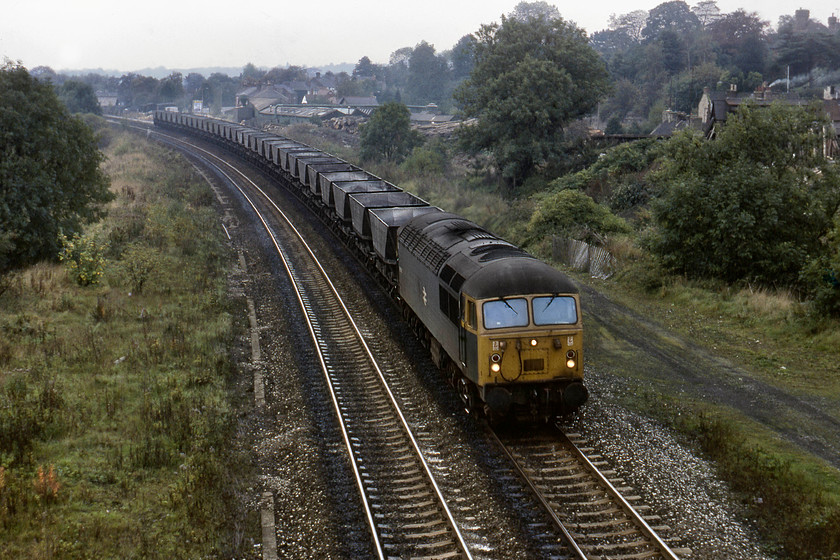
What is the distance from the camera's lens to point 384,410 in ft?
49.6

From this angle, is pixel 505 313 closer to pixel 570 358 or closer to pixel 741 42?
pixel 570 358

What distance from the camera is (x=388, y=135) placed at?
6128 centimetres

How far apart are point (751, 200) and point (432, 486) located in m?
16.4

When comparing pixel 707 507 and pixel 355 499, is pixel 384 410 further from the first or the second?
pixel 707 507

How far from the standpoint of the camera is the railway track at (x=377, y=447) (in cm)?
1039

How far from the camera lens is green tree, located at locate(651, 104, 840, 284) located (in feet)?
73.9

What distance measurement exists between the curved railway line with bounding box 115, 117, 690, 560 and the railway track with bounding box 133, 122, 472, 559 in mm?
17

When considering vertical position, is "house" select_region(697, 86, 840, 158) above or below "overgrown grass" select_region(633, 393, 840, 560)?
above

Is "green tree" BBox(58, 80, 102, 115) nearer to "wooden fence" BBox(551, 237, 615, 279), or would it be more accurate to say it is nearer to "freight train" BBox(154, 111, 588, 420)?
"wooden fence" BBox(551, 237, 615, 279)

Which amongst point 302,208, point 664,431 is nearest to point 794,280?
point 664,431

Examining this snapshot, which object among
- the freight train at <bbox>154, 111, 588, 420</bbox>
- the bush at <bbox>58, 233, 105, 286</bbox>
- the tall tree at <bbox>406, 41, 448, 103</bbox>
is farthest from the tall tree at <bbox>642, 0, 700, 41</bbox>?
the freight train at <bbox>154, 111, 588, 420</bbox>

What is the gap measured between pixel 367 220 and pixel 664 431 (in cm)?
1363

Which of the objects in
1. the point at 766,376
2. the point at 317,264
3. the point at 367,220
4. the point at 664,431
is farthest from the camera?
the point at 317,264

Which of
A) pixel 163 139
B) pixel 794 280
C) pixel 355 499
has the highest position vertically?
pixel 163 139
